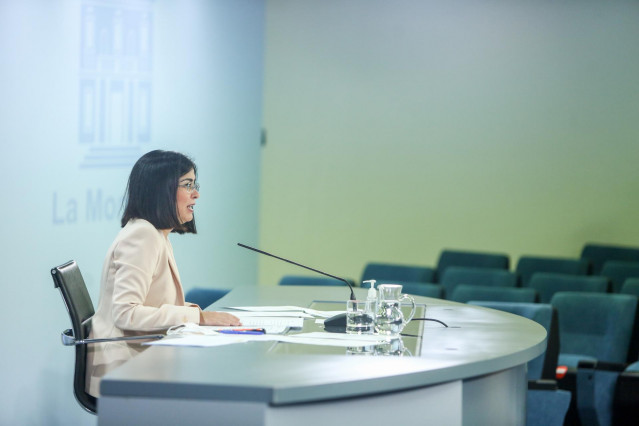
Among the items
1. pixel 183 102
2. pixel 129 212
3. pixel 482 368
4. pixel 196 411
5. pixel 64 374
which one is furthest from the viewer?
pixel 183 102

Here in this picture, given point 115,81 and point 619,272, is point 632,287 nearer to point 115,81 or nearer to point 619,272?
point 619,272

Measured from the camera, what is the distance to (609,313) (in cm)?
565

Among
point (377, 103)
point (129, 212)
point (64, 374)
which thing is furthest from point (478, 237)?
point (129, 212)

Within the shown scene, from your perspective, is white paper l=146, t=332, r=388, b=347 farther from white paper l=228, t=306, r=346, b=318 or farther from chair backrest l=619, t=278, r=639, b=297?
chair backrest l=619, t=278, r=639, b=297

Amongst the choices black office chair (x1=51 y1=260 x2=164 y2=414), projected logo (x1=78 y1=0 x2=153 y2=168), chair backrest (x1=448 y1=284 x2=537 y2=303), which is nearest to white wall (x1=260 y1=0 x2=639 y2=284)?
projected logo (x1=78 y1=0 x2=153 y2=168)

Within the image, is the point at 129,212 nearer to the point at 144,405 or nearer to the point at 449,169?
the point at 144,405

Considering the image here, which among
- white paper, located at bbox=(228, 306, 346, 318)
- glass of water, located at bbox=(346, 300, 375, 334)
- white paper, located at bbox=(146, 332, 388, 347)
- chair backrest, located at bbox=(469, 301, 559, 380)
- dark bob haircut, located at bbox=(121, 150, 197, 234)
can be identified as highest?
dark bob haircut, located at bbox=(121, 150, 197, 234)

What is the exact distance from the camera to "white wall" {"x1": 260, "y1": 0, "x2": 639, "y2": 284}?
901cm

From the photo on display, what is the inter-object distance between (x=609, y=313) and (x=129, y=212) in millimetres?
3393

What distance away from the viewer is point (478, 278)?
260 inches

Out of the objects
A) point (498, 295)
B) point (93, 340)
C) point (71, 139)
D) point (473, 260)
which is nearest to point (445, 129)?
point (473, 260)

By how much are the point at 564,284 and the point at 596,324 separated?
931mm

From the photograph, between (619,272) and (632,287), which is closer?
(632,287)

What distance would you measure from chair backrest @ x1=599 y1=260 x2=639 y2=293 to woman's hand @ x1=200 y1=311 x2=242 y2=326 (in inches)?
205
